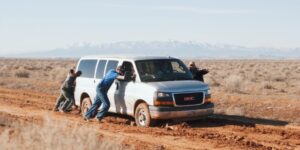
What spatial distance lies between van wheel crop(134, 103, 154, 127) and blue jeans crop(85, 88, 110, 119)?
107 centimetres

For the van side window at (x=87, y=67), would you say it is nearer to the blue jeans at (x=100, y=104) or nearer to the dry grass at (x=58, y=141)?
the blue jeans at (x=100, y=104)

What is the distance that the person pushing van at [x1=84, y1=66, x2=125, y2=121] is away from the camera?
15.3 metres

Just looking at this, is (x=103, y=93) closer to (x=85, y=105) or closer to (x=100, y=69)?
(x=100, y=69)

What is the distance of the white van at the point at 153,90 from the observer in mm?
14156

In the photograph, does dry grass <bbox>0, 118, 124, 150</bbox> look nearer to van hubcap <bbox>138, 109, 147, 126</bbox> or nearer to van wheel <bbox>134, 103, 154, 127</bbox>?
van wheel <bbox>134, 103, 154, 127</bbox>

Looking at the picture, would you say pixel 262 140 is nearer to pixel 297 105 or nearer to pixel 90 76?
pixel 90 76

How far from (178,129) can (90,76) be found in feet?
13.5

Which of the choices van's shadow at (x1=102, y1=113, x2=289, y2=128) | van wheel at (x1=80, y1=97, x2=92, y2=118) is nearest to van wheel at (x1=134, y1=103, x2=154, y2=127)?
van's shadow at (x1=102, y1=113, x2=289, y2=128)

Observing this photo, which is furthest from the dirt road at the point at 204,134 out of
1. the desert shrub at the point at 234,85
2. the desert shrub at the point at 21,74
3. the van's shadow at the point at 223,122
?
the desert shrub at the point at 21,74

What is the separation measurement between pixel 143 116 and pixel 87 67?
344 cm

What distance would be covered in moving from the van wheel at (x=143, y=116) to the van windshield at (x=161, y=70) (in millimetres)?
766

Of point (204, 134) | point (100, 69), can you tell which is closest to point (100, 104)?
point (100, 69)

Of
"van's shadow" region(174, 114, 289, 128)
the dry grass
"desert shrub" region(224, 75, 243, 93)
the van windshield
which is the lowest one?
"van's shadow" region(174, 114, 289, 128)

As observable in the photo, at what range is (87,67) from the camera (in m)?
17.3
